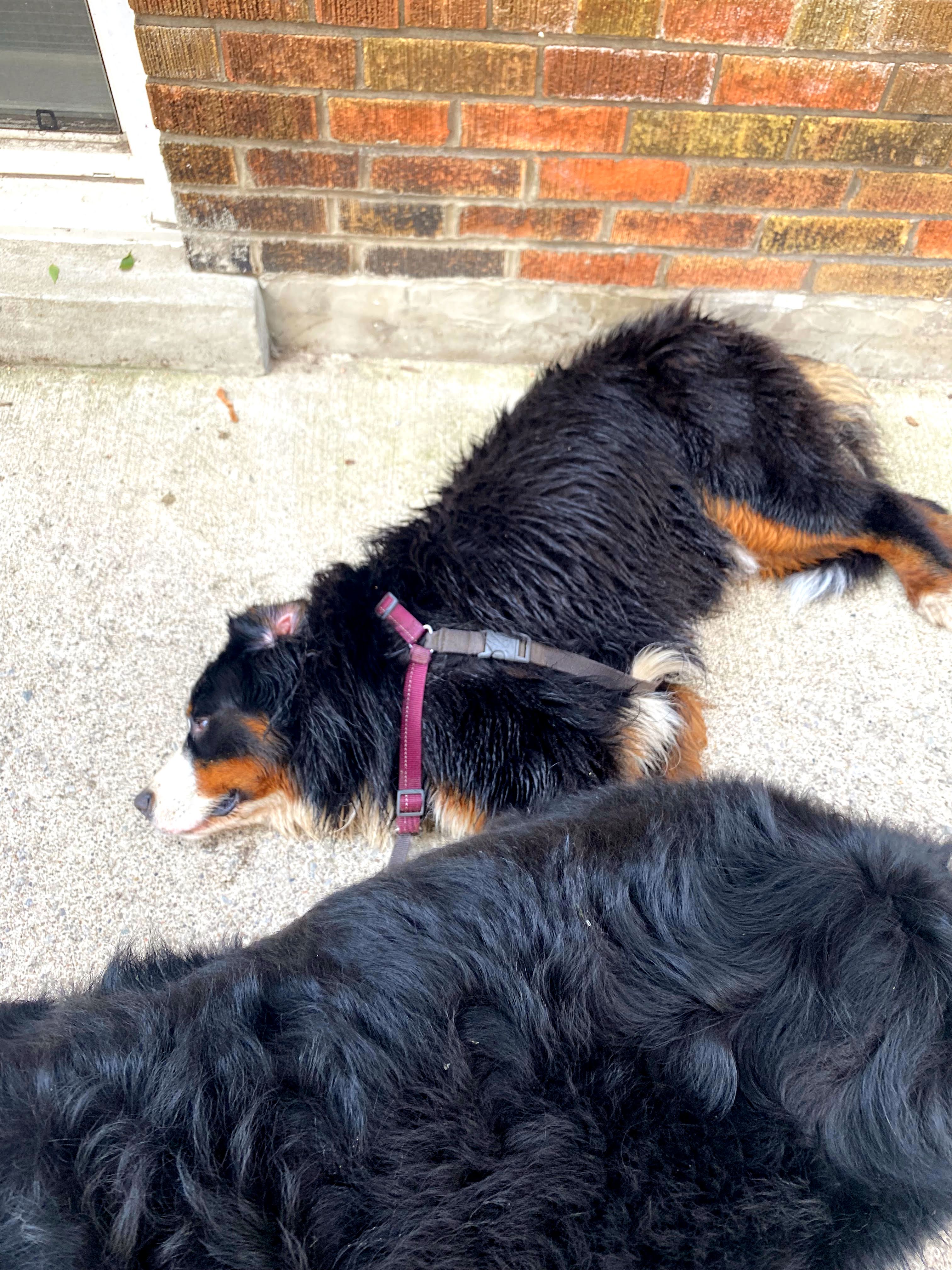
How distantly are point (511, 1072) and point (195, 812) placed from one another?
140 cm

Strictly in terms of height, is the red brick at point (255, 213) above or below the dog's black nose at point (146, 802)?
above

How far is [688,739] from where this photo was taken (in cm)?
243

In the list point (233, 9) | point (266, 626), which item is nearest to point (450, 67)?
point (233, 9)

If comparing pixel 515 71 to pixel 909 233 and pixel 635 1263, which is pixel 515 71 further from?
pixel 635 1263

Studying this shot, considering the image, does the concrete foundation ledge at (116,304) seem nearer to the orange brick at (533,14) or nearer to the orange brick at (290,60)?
the orange brick at (290,60)

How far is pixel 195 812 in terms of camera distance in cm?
219

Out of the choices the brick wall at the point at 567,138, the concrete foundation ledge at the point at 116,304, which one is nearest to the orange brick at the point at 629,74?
the brick wall at the point at 567,138

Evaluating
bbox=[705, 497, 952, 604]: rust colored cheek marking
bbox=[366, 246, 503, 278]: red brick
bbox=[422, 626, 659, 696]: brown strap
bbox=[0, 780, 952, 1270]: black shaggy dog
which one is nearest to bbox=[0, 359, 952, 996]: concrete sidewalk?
bbox=[705, 497, 952, 604]: rust colored cheek marking

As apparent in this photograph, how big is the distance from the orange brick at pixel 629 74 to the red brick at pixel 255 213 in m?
0.88

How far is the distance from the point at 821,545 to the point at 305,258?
2.05m

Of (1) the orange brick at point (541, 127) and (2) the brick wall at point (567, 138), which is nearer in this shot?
(2) the brick wall at point (567, 138)

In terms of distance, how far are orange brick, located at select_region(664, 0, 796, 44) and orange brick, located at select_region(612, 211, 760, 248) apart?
51 cm

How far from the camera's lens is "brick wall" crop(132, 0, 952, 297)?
2.54 m

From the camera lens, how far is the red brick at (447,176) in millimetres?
2838
